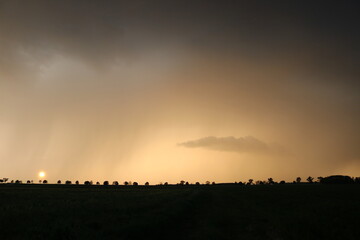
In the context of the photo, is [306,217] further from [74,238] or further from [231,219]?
[74,238]

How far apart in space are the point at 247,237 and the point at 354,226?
8177mm

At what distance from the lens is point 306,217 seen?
23.5 metres

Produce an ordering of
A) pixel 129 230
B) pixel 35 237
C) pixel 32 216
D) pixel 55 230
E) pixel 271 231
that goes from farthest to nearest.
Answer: pixel 32 216, pixel 271 231, pixel 129 230, pixel 55 230, pixel 35 237

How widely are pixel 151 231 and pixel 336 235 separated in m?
11.1

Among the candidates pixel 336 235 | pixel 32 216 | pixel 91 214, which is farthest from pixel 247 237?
pixel 32 216

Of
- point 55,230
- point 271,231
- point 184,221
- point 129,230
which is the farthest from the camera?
point 184,221

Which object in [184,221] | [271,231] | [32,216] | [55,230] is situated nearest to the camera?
[55,230]

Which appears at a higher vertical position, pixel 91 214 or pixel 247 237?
pixel 91 214

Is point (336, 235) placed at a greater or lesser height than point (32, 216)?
lesser

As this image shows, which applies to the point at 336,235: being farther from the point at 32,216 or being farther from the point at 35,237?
the point at 32,216

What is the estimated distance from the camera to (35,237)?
14.2 meters

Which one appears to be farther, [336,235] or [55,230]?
[336,235]

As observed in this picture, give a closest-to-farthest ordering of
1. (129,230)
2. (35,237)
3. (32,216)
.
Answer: (35,237) < (129,230) < (32,216)

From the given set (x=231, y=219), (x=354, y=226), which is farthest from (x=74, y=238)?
(x=354, y=226)
